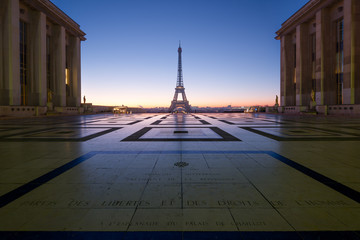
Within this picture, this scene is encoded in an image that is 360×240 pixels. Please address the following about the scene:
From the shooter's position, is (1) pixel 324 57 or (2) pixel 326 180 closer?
(2) pixel 326 180

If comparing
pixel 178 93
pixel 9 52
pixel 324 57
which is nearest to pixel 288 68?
pixel 324 57

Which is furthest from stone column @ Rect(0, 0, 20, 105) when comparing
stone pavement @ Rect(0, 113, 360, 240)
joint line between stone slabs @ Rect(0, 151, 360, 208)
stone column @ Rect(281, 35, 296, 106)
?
stone column @ Rect(281, 35, 296, 106)

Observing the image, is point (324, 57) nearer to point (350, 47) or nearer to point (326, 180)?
point (350, 47)

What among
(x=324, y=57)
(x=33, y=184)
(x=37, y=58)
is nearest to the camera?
(x=33, y=184)

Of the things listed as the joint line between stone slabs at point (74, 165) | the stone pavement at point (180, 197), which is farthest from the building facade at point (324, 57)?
the stone pavement at point (180, 197)

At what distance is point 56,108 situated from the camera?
1405 inches

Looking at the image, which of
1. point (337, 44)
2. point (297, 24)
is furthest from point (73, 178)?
point (297, 24)

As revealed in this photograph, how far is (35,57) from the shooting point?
32938 mm

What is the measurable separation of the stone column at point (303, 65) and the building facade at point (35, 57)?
46670 millimetres

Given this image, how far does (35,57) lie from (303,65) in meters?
49.8

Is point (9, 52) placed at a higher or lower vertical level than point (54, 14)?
lower

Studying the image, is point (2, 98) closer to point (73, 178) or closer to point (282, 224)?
point (73, 178)

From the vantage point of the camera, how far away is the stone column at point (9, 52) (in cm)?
2677
